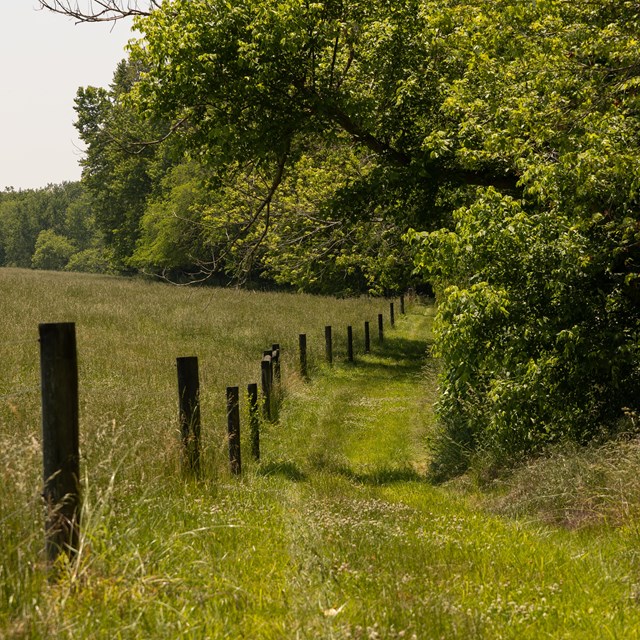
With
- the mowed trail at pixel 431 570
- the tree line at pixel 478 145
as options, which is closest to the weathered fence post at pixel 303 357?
the tree line at pixel 478 145

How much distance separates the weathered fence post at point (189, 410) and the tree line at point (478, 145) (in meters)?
4.01

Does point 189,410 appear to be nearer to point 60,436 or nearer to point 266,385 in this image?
point 60,436

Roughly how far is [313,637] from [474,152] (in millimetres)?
9996

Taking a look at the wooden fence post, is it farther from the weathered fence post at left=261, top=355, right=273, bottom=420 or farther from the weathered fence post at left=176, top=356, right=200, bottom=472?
the weathered fence post at left=176, top=356, right=200, bottom=472

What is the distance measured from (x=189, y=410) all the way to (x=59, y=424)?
391 centimetres

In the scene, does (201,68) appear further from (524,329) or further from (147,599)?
(147,599)

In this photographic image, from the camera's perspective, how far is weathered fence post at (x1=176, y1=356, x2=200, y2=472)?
27.4ft

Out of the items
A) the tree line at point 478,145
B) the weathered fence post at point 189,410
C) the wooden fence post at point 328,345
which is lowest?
the wooden fence post at point 328,345

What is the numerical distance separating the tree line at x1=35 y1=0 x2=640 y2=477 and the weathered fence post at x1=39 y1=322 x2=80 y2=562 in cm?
699

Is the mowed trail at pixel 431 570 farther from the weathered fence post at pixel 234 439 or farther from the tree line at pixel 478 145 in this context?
the tree line at pixel 478 145

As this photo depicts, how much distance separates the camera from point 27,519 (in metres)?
4.82

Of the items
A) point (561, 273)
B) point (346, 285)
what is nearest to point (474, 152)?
point (561, 273)

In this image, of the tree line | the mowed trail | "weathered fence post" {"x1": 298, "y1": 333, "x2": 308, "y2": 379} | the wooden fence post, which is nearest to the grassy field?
the mowed trail

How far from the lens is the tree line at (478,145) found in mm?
10734
